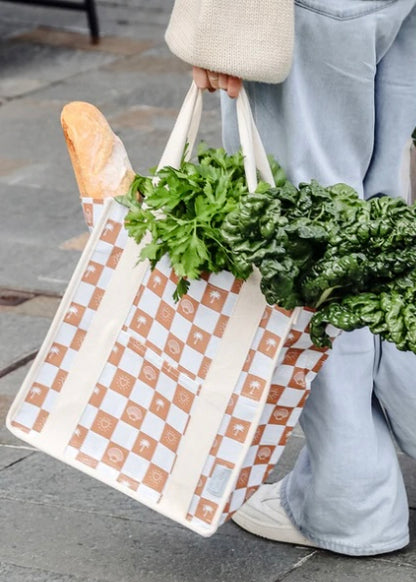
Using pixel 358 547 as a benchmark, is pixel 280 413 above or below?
above

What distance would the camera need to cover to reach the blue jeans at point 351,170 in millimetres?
2932

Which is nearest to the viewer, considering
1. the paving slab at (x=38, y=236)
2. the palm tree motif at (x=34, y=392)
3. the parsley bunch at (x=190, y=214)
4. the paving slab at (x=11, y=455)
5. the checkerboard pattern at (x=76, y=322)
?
the parsley bunch at (x=190, y=214)

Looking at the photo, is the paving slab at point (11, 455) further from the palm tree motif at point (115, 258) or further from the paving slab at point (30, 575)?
the palm tree motif at point (115, 258)

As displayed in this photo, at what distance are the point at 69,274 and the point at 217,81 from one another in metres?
2.41

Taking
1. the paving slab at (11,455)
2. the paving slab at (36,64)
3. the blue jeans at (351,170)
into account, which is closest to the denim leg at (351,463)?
the blue jeans at (351,170)

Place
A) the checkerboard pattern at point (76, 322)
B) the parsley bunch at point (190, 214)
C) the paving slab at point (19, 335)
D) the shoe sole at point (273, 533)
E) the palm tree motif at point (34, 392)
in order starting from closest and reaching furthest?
the parsley bunch at point (190, 214), the checkerboard pattern at point (76, 322), the palm tree motif at point (34, 392), the shoe sole at point (273, 533), the paving slab at point (19, 335)

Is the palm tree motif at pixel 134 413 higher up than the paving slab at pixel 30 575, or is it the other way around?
the palm tree motif at pixel 134 413

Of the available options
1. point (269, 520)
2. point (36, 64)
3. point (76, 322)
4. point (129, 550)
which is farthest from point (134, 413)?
point (36, 64)

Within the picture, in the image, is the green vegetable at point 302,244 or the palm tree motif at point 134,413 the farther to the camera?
the palm tree motif at point 134,413

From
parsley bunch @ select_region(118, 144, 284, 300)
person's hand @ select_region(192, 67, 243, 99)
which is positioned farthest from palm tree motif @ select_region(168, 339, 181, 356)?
person's hand @ select_region(192, 67, 243, 99)

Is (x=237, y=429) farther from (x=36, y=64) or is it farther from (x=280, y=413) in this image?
(x=36, y=64)

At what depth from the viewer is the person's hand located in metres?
2.91

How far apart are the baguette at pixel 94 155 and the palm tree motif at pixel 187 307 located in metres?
0.32

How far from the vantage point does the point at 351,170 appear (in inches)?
121
